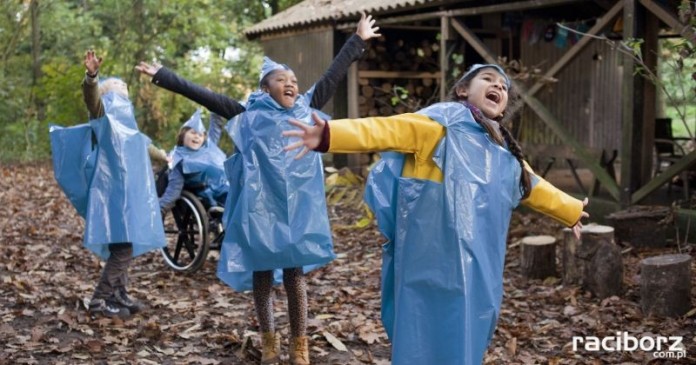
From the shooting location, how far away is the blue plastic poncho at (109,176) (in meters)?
5.56

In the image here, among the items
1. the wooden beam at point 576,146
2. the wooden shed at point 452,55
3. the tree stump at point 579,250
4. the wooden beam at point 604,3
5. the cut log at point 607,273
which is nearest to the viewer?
the cut log at point 607,273

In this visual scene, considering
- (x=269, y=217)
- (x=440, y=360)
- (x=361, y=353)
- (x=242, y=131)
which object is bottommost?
(x=361, y=353)

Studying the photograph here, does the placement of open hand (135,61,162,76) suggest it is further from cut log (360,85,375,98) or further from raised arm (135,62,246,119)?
cut log (360,85,375,98)

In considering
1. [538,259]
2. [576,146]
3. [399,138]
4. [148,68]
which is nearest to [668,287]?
[538,259]

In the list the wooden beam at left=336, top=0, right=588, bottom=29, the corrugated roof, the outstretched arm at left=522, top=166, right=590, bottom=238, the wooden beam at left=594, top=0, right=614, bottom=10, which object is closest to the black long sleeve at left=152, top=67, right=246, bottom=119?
the outstretched arm at left=522, top=166, right=590, bottom=238

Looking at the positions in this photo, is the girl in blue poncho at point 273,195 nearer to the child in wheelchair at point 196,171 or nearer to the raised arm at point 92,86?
the raised arm at point 92,86

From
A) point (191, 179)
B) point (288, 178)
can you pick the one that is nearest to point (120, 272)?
point (191, 179)

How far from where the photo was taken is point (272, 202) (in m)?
4.38

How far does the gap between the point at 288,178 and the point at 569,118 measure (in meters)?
10.2

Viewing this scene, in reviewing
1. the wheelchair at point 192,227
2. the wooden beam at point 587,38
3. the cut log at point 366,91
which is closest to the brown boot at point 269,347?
the wheelchair at point 192,227

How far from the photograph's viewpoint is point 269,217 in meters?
4.38

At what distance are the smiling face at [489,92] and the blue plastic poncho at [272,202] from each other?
4.01ft

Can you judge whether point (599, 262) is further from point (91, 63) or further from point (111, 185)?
point (91, 63)

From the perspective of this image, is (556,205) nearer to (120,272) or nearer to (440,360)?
(440,360)
